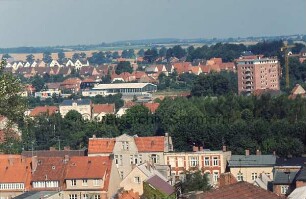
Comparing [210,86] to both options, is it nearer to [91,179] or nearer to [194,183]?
[91,179]

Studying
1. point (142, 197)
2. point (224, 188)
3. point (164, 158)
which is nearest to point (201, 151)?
point (164, 158)

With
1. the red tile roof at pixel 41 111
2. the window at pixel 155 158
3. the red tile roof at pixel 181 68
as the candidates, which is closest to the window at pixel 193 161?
the window at pixel 155 158

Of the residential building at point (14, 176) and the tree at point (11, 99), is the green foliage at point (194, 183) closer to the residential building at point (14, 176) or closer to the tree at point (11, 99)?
the residential building at point (14, 176)

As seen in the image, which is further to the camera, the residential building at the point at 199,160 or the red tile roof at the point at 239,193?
the residential building at the point at 199,160

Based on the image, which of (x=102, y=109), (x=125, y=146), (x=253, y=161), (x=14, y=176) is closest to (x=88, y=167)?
(x=14, y=176)

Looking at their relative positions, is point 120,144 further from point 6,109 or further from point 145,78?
point 145,78

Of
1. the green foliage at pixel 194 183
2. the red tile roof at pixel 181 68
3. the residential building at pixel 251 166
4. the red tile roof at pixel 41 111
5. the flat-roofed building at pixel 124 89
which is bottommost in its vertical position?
the red tile roof at pixel 181 68
